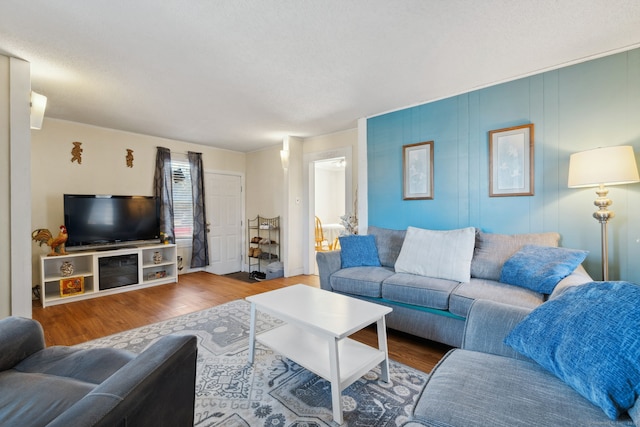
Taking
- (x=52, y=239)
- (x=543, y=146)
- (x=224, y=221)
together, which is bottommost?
(x=52, y=239)

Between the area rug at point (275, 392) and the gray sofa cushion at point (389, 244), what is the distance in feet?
4.03

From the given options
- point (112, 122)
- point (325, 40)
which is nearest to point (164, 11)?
point (325, 40)

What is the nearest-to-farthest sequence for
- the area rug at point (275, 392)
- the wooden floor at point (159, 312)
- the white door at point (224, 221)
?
the area rug at point (275, 392), the wooden floor at point (159, 312), the white door at point (224, 221)

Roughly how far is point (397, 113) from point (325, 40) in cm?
174

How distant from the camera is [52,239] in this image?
3.55 metres

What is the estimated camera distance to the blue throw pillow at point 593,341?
2.78 ft

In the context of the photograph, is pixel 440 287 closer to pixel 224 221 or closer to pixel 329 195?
pixel 224 221

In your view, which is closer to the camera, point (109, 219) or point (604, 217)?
point (604, 217)

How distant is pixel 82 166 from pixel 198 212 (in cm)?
174

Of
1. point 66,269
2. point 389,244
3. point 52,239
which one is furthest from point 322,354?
point 52,239

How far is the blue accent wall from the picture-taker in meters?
2.23

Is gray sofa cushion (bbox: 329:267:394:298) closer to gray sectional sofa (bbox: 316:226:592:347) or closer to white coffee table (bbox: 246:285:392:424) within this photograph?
gray sectional sofa (bbox: 316:226:592:347)

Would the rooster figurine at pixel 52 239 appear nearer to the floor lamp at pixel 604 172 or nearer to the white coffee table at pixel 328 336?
the white coffee table at pixel 328 336

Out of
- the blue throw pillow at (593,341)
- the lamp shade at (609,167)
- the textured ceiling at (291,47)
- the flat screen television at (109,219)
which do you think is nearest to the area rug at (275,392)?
the blue throw pillow at (593,341)
